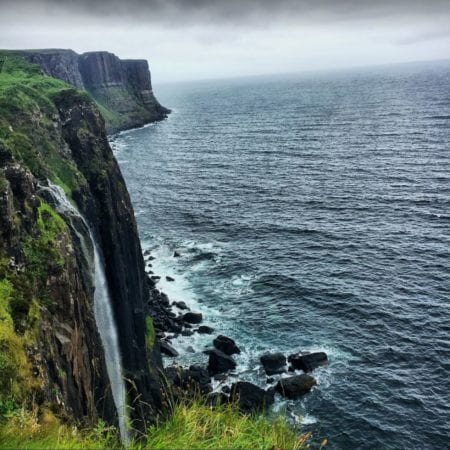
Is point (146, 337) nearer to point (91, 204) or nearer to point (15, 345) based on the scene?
point (91, 204)

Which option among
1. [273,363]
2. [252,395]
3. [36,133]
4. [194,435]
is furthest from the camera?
[273,363]

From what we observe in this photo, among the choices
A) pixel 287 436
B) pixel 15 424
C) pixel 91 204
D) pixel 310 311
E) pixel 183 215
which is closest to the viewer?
pixel 287 436

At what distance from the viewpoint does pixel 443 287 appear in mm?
56812

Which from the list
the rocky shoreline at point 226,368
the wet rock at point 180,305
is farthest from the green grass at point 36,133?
the wet rock at point 180,305

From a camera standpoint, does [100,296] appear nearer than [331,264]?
Yes

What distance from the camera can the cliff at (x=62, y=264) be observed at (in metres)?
17.5

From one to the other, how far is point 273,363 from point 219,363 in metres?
5.38

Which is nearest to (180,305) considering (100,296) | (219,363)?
(219,363)

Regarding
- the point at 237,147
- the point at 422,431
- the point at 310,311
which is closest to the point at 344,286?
the point at 310,311

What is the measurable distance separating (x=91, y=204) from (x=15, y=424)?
88.6 feet

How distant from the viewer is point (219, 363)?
155 ft

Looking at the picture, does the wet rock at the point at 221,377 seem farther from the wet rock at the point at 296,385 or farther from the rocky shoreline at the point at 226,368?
the wet rock at the point at 296,385

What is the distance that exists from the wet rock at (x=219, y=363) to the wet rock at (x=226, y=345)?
4.83ft

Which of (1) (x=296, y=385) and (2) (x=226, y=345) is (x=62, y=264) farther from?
(2) (x=226, y=345)
